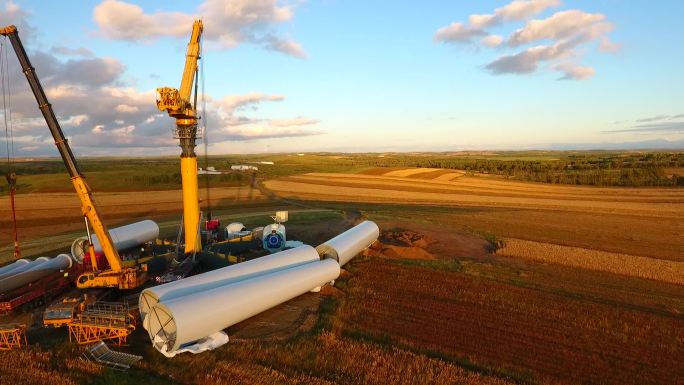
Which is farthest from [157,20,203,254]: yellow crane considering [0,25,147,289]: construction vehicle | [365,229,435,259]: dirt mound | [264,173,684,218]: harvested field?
[264,173,684,218]: harvested field

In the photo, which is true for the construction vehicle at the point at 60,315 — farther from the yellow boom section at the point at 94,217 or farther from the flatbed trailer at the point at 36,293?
the yellow boom section at the point at 94,217

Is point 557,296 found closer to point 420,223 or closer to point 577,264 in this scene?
point 577,264

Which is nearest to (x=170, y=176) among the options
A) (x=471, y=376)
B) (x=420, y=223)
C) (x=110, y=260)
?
(x=420, y=223)

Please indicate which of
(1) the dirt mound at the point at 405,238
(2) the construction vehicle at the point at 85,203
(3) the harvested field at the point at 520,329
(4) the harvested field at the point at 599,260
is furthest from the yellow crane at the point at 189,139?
(4) the harvested field at the point at 599,260

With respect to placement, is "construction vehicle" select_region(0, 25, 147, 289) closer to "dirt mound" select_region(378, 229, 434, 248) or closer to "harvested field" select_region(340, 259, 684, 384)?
"harvested field" select_region(340, 259, 684, 384)

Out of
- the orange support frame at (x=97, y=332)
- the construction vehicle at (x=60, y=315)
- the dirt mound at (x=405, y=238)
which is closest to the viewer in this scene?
the orange support frame at (x=97, y=332)

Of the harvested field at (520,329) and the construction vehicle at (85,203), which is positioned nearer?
the harvested field at (520,329)
